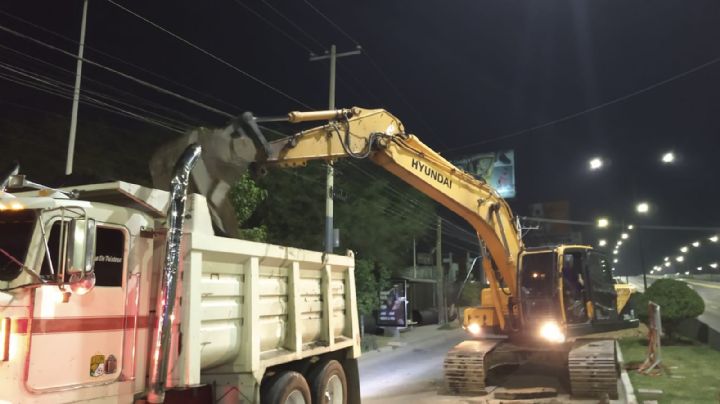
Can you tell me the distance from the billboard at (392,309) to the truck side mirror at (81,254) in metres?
20.4

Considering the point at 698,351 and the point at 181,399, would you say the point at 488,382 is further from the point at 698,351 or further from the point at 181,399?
the point at 181,399

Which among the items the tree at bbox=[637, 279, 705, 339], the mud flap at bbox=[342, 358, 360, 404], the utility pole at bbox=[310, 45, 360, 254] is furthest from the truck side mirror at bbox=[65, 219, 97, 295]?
the tree at bbox=[637, 279, 705, 339]

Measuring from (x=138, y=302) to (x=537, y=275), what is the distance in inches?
362

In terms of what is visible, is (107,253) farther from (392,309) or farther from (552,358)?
(392,309)

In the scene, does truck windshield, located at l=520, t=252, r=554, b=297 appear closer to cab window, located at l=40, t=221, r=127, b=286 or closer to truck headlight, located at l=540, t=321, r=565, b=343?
A: truck headlight, located at l=540, t=321, r=565, b=343

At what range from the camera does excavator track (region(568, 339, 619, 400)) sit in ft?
34.7

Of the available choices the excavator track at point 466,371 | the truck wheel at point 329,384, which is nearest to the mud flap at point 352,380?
the truck wheel at point 329,384

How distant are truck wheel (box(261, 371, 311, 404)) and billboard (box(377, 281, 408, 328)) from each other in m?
17.6

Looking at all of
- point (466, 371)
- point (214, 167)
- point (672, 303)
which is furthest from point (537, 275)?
point (214, 167)

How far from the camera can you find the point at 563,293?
11977 millimetres

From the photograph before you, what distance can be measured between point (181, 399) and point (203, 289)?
39.0 inches

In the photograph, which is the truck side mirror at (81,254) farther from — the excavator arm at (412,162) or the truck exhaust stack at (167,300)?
the excavator arm at (412,162)

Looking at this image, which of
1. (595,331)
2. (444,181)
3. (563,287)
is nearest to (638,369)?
(595,331)

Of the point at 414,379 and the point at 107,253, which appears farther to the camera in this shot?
the point at 414,379
